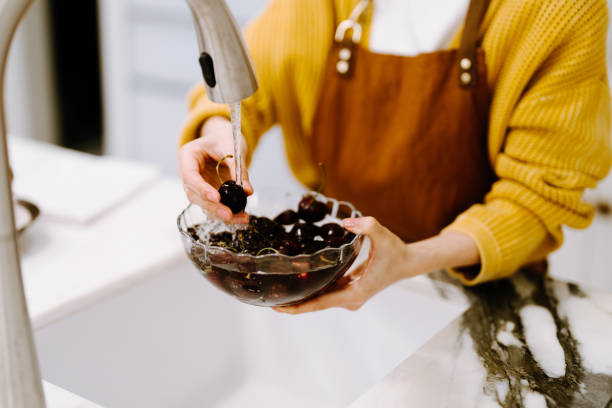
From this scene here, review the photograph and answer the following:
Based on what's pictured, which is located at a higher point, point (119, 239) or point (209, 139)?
point (209, 139)

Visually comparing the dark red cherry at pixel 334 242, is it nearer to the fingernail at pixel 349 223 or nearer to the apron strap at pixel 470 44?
the fingernail at pixel 349 223

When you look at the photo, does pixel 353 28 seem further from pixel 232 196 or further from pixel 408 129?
pixel 232 196

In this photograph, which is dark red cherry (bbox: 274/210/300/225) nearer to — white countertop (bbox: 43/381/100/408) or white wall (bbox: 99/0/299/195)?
white countertop (bbox: 43/381/100/408)

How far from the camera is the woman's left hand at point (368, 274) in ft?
2.32

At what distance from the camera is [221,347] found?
1036 millimetres

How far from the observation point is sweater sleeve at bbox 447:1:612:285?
88cm

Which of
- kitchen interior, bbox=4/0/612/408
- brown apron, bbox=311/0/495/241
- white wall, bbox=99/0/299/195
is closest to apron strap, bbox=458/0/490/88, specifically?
brown apron, bbox=311/0/495/241

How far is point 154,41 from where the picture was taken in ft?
8.93

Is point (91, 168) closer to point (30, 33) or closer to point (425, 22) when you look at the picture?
Result: point (425, 22)

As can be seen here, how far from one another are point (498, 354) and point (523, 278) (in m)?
0.25

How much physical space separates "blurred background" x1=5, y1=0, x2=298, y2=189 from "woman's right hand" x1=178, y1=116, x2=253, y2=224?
4.58ft

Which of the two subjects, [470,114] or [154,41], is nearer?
[470,114]

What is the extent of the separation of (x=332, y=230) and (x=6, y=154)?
0.36m

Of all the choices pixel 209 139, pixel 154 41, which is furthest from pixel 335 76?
pixel 154 41
